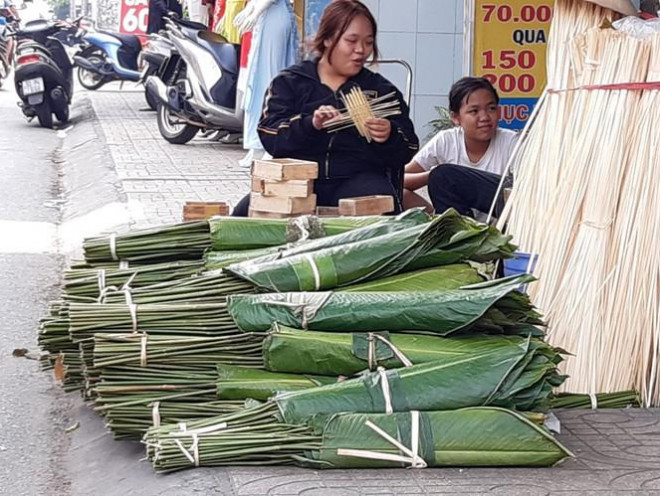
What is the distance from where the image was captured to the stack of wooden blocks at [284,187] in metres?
4.89

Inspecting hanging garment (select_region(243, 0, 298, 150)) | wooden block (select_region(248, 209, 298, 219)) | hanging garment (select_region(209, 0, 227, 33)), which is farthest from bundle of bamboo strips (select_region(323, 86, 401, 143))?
hanging garment (select_region(209, 0, 227, 33))

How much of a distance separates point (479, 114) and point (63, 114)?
978 cm

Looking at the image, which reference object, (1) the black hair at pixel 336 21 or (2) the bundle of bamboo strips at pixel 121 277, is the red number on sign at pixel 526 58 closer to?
(1) the black hair at pixel 336 21

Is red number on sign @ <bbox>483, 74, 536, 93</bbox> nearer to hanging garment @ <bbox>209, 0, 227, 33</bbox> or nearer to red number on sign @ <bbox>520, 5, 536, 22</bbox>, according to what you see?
red number on sign @ <bbox>520, 5, 536, 22</bbox>

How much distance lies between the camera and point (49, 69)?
45.6ft

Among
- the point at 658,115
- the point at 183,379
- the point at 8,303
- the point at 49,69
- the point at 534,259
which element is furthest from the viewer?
the point at 49,69

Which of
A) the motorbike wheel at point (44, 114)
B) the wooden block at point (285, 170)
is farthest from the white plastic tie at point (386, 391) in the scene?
the motorbike wheel at point (44, 114)

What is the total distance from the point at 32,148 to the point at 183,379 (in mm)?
9722

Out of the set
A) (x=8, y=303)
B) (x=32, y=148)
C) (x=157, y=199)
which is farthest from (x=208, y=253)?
(x=32, y=148)

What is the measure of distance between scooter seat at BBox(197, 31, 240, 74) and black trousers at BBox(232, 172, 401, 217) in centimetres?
625

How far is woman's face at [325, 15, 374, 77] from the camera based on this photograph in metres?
5.30

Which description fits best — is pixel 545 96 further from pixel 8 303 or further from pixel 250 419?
pixel 8 303

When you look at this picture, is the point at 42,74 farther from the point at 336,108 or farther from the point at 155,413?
the point at 155,413

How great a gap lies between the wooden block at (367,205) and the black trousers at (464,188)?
0.49 meters
